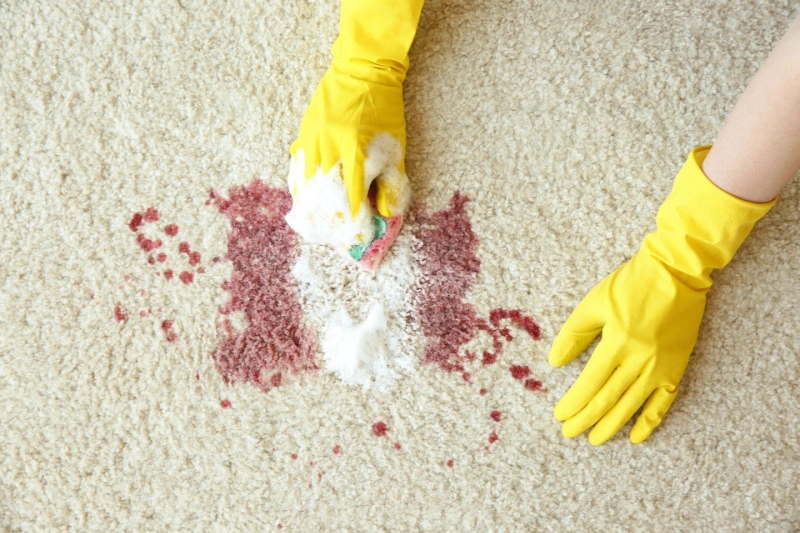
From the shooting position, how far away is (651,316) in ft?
2.70

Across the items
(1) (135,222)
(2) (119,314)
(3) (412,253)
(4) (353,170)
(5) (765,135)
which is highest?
(5) (765,135)

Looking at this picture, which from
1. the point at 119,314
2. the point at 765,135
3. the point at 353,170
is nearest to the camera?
the point at 765,135

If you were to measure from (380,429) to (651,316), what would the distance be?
40 cm

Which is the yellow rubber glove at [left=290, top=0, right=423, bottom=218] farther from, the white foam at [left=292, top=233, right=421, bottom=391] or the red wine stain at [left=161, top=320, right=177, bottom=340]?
the red wine stain at [left=161, top=320, right=177, bottom=340]

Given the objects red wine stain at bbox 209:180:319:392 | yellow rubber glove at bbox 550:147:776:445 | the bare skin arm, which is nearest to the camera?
the bare skin arm

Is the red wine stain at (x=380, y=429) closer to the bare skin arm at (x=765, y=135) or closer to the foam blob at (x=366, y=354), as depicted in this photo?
the foam blob at (x=366, y=354)

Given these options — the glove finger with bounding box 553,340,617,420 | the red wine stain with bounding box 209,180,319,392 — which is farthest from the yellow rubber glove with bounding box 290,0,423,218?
the glove finger with bounding box 553,340,617,420

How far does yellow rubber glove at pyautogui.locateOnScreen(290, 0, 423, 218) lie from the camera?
33.5 inches

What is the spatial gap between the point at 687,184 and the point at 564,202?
17 cm

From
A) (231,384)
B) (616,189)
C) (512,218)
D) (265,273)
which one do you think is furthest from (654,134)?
(231,384)

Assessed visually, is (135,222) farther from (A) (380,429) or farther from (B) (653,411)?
(B) (653,411)

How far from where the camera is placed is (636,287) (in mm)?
829

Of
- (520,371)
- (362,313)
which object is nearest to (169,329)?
(362,313)

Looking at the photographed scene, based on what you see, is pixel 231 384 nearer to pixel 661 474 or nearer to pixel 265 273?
pixel 265 273
